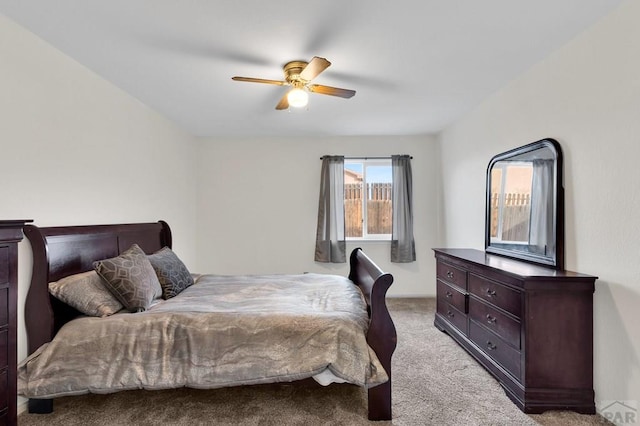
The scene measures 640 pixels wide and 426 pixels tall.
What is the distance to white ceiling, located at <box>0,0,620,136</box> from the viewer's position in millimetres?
1888

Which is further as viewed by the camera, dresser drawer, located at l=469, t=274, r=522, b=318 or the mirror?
the mirror

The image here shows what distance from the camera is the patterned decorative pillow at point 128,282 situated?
2258 millimetres

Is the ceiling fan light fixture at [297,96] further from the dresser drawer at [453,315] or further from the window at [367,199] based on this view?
the window at [367,199]

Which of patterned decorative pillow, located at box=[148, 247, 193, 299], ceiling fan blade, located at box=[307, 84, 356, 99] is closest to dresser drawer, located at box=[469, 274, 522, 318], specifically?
ceiling fan blade, located at box=[307, 84, 356, 99]

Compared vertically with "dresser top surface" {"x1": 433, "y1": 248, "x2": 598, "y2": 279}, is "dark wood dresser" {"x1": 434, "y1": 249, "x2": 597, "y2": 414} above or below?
below

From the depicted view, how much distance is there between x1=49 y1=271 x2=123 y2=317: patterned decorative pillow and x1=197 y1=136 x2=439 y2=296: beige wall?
2666 mm

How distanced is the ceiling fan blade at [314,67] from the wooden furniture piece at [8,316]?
5.96 feet

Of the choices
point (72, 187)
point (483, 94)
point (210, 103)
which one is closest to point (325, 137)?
point (210, 103)

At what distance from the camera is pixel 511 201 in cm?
288

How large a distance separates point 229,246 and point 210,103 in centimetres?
225

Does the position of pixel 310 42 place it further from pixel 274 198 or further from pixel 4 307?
pixel 274 198

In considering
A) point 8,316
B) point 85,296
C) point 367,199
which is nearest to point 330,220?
point 367,199

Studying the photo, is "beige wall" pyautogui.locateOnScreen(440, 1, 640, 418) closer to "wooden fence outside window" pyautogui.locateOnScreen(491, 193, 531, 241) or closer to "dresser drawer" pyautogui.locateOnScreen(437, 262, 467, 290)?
"wooden fence outside window" pyautogui.locateOnScreen(491, 193, 531, 241)

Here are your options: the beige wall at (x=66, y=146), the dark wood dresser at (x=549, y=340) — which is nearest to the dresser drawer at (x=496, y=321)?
the dark wood dresser at (x=549, y=340)
